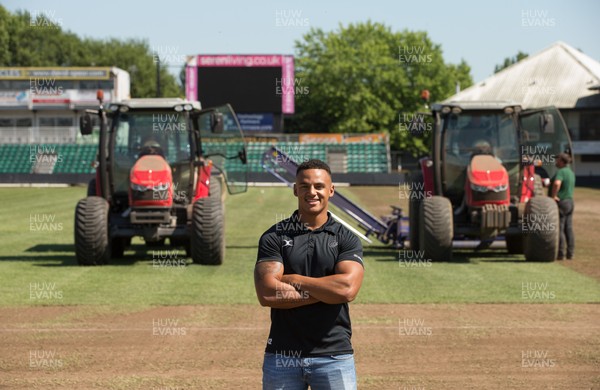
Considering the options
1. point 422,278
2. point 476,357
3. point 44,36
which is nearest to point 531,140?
point 422,278

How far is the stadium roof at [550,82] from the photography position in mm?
70938

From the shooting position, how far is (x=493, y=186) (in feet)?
56.3

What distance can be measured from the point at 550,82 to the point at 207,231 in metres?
61.4

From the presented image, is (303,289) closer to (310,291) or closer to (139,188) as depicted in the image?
(310,291)

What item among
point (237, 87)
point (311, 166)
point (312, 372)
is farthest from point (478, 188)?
point (237, 87)

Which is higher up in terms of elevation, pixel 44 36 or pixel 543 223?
pixel 44 36

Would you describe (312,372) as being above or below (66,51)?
below

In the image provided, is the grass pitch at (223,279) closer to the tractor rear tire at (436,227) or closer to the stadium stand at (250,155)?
the tractor rear tire at (436,227)

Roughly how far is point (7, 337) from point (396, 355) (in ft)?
13.9

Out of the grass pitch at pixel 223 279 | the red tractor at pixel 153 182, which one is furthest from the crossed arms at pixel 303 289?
the red tractor at pixel 153 182

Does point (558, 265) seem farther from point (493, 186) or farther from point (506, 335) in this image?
point (506, 335)

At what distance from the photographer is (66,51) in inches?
4306

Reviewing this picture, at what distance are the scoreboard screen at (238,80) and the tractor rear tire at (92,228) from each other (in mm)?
43297

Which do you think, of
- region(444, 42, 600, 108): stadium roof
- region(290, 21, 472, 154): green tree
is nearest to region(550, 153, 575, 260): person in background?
region(444, 42, 600, 108): stadium roof
